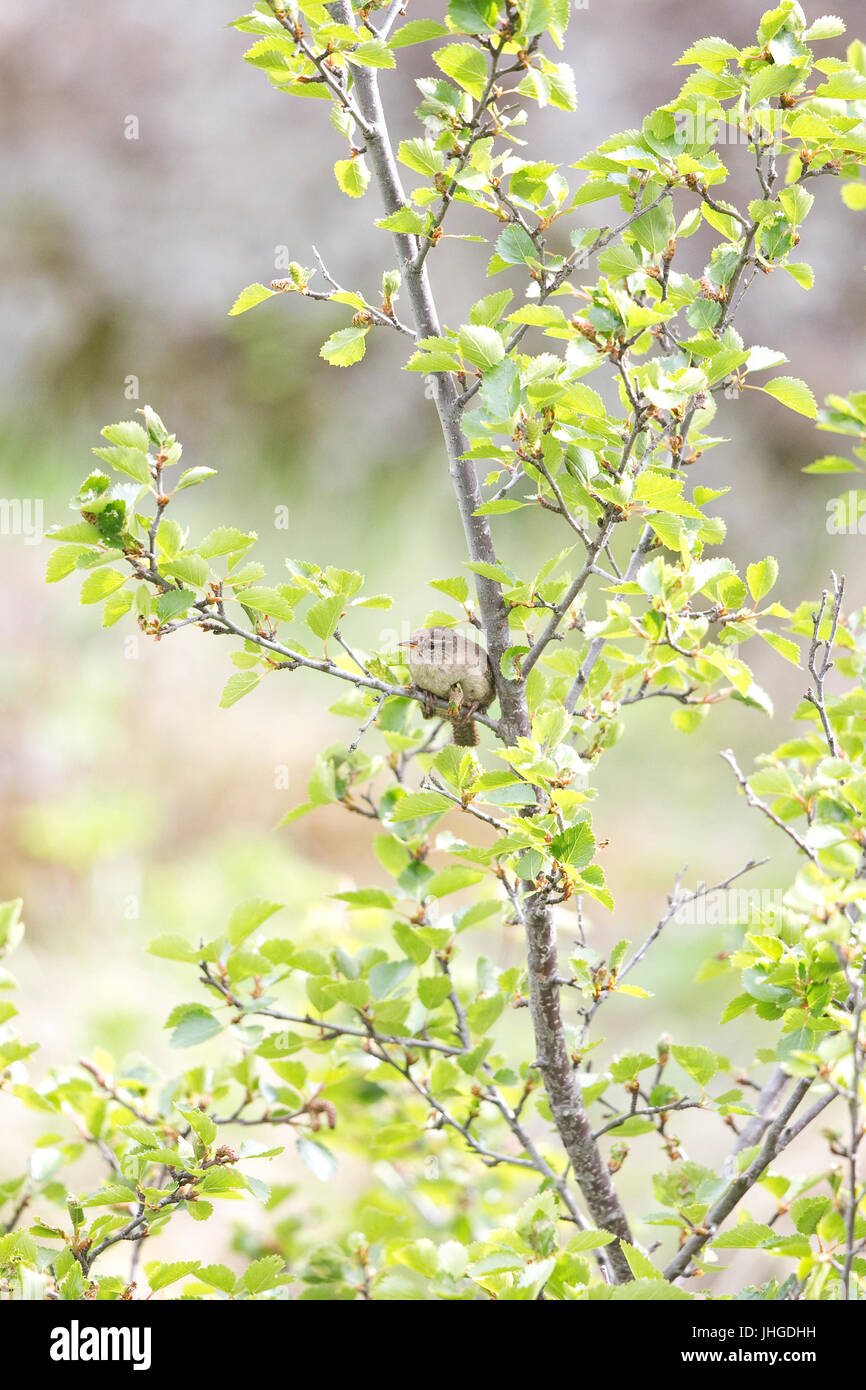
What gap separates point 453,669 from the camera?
0.69 meters

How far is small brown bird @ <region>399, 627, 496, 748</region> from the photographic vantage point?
692 millimetres

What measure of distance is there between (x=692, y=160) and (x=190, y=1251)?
182 cm

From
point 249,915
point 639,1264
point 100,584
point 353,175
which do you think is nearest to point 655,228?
point 353,175

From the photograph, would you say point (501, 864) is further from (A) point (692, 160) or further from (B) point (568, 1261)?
(A) point (692, 160)

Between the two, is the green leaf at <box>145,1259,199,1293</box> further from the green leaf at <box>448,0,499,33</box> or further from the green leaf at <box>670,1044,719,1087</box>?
the green leaf at <box>448,0,499,33</box>

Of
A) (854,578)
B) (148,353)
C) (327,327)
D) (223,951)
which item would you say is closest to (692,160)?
(223,951)

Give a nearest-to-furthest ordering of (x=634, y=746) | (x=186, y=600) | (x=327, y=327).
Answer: (x=186, y=600), (x=634, y=746), (x=327, y=327)

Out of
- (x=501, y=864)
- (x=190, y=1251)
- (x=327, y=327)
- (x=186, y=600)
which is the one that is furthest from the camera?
(x=327, y=327)

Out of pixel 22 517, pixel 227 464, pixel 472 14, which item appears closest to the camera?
pixel 472 14

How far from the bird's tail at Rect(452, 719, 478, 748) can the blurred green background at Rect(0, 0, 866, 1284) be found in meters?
1.65

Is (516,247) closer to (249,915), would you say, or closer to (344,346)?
(344,346)

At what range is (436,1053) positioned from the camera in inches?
36.2

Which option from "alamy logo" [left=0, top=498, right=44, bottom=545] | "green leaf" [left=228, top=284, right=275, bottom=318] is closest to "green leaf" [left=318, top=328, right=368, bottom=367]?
"green leaf" [left=228, top=284, right=275, bottom=318]
